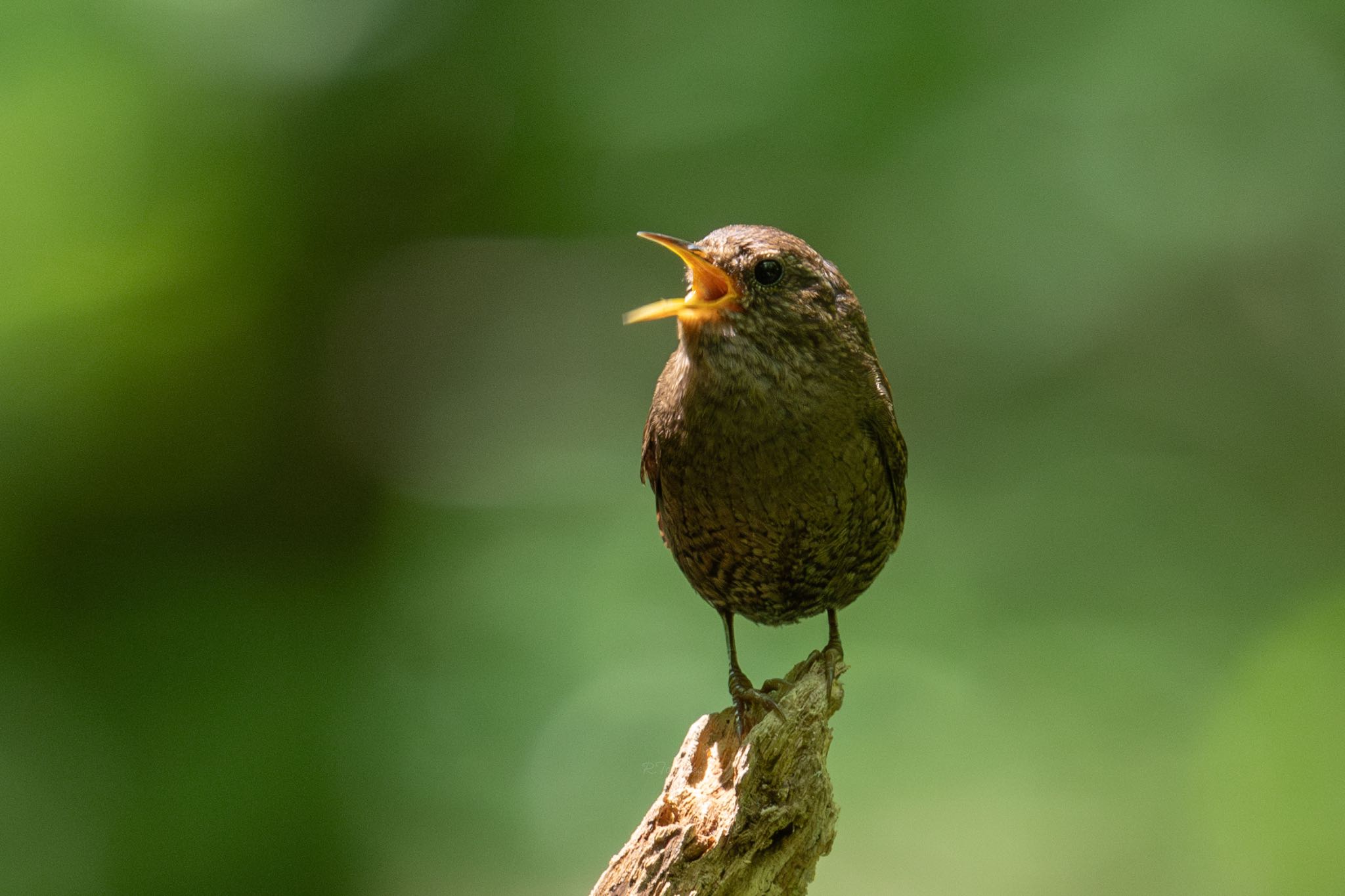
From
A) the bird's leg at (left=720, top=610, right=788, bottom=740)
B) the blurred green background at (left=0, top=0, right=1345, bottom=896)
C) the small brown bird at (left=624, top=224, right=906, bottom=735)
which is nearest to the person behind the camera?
the small brown bird at (left=624, top=224, right=906, bottom=735)

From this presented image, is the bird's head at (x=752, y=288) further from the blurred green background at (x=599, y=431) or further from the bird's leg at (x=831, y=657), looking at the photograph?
the blurred green background at (x=599, y=431)

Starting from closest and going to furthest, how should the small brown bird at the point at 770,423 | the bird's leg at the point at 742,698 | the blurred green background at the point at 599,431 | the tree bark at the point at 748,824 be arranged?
1. the tree bark at the point at 748,824
2. the small brown bird at the point at 770,423
3. the bird's leg at the point at 742,698
4. the blurred green background at the point at 599,431

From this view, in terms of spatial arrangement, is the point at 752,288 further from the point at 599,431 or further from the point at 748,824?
the point at 599,431

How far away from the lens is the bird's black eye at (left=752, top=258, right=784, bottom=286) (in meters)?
2.66

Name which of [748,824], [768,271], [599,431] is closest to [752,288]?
[768,271]

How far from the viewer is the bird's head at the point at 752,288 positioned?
8.63 ft

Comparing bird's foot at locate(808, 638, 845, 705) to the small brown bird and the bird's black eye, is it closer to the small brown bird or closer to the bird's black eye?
the small brown bird

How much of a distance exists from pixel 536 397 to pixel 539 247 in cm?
83

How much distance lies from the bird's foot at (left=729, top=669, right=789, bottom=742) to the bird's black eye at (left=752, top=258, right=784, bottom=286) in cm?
99

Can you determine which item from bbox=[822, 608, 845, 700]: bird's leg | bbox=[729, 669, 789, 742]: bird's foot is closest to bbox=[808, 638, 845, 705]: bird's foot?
bbox=[822, 608, 845, 700]: bird's leg

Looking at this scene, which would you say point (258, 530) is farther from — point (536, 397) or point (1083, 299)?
point (1083, 299)

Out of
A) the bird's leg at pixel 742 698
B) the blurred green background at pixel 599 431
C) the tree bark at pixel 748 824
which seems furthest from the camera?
the blurred green background at pixel 599 431

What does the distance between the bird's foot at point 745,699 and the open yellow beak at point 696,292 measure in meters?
0.93

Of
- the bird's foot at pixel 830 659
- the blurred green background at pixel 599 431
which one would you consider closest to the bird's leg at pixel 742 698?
the bird's foot at pixel 830 659
